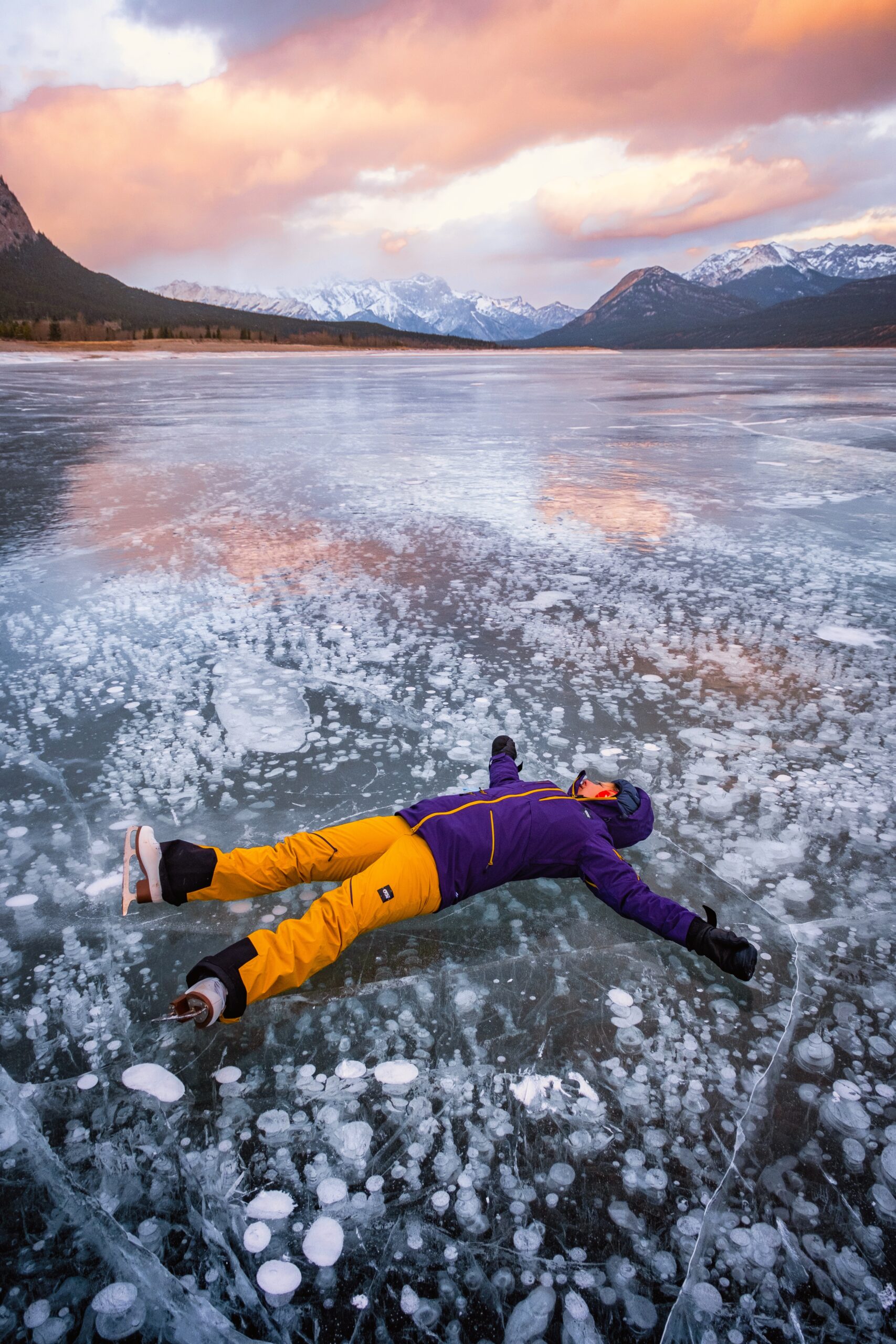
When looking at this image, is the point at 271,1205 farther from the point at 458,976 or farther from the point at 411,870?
the point at 411,870

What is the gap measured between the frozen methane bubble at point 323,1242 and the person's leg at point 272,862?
0.82 m

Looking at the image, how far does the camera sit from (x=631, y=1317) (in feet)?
3.83

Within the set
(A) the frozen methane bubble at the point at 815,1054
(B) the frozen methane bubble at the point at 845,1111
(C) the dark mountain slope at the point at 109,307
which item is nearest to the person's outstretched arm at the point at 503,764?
(A) the frozen methane bubble at the point at 815,1054

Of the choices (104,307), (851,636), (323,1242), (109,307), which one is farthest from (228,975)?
(109,307)

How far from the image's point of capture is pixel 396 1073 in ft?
4.96

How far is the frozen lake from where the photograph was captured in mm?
1216

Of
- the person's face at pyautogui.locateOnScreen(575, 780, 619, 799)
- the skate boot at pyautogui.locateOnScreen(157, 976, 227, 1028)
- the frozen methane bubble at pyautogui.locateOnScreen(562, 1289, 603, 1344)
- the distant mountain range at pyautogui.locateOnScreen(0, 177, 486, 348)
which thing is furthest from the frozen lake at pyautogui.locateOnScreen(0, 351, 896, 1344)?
the distant mountain range at pyautogui.locateOnScreen(0, 177, 486, 348)

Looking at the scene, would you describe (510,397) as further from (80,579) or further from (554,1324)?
(554,1324)

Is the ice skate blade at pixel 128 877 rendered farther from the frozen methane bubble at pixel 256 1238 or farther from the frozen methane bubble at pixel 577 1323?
the frozen methane bubble at pixel 577 1323

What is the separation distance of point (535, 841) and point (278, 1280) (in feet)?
3.70

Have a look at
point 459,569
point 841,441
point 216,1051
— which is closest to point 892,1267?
point 216,1051

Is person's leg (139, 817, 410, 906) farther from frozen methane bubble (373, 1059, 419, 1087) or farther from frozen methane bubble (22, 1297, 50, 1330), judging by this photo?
frozen methane bubble (22, 1297, 50, 1330)

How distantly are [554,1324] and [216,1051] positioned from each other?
83 cm

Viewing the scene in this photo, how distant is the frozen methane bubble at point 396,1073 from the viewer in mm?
1492
